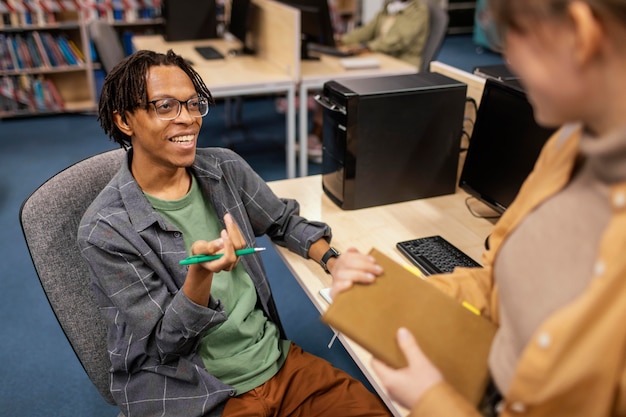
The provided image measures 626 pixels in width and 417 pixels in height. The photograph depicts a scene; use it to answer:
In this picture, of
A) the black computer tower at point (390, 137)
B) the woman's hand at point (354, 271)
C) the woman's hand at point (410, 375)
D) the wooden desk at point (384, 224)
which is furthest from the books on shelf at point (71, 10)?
the woman's hand at point (410, 375)

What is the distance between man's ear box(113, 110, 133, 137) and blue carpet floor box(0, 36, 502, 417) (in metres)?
1.15

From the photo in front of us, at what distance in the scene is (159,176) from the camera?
4.57 feet

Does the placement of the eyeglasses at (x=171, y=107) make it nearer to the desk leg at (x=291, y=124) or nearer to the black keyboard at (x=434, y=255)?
the black keyboard at (x=434, y=255)

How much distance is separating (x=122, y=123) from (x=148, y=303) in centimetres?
45

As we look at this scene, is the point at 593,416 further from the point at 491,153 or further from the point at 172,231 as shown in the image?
the point at 491,153

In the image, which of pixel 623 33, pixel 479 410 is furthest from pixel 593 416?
pixel 623 33

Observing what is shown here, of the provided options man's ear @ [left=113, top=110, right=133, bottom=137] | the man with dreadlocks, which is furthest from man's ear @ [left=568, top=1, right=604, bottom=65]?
man's ear @ [left=113, top=110, right=133, bottom=137]

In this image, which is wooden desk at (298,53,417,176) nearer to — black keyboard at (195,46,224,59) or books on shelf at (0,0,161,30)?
black keyboard at (195,46,224,59)

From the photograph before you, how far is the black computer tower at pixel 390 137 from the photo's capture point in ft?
5.57

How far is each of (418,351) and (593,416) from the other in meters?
0.22

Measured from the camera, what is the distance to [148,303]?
4.07 ft

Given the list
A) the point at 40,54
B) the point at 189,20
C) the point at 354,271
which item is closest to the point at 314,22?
the point at 189,20

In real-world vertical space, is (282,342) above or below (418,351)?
below

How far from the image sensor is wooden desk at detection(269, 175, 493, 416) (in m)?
1.53
